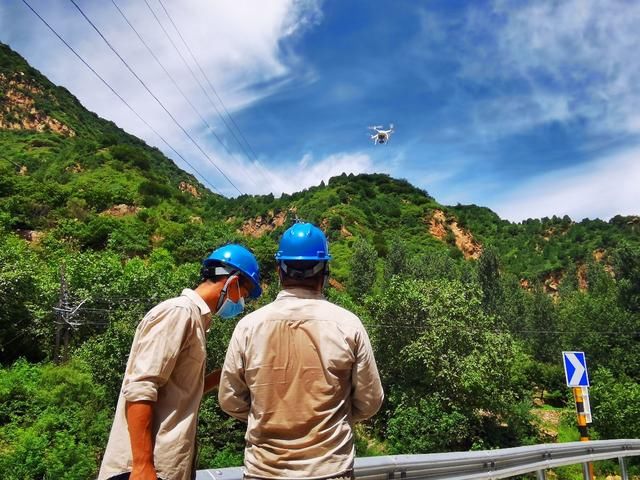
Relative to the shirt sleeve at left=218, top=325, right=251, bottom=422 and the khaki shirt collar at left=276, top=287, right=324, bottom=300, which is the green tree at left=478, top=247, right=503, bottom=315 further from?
the shirt sleeve at left=218, top=325, right=251, bottom=422

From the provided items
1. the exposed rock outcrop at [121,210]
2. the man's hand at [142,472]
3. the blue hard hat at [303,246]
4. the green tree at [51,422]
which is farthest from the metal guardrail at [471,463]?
the exposed rock outcrop at [121,210]

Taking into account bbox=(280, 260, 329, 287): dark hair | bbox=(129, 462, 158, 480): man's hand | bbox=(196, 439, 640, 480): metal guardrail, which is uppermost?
bbox=(280, 260, 329, 287): dark hair

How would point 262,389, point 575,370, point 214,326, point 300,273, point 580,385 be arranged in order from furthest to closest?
point 214,326, point 575,370, point 580,385, point 300,273, point 262,389

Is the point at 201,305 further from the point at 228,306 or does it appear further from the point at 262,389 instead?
the point at 262,389

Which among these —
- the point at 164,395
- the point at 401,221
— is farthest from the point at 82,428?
the point at 401,221

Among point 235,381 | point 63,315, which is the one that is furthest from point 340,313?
point 63,315

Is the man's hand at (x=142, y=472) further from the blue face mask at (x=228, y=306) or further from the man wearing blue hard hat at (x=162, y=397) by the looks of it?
the blue face mask at (x=228, y=306)

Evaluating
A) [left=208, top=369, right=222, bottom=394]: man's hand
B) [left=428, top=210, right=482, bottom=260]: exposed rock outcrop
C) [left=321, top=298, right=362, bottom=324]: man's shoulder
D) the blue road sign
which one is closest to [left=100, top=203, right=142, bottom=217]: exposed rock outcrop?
[left=428, top=210, right=482, bottom=260]: exposed rock outcrop
